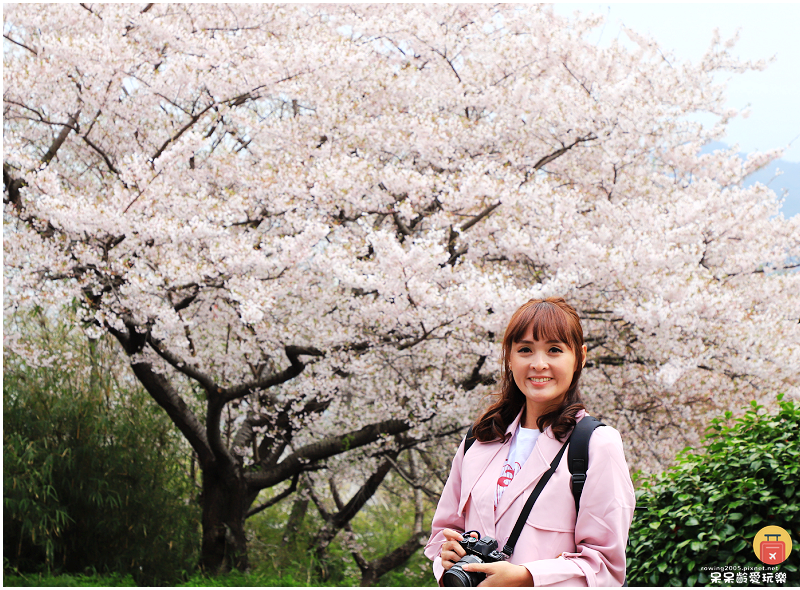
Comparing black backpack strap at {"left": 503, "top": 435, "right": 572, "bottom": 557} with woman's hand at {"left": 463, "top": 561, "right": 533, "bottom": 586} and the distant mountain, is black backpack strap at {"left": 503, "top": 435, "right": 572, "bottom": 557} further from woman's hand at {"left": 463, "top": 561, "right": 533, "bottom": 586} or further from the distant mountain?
the distant mountain

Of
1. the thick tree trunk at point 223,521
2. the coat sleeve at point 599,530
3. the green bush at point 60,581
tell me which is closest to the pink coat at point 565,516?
the coat sleeve at point 599,530

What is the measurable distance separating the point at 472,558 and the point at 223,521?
206 inches

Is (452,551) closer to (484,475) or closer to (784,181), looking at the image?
(484,475)

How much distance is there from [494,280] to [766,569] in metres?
2.52

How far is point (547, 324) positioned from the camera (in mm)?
1309

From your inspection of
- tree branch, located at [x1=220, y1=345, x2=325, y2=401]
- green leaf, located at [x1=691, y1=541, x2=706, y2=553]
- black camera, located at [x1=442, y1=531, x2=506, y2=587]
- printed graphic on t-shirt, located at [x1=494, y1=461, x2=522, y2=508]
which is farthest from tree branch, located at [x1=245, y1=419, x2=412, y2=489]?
black camera, located at [x1=442, y1=531, x2=506, y2=587]

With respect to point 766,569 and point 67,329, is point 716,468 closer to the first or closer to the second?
point 766,569

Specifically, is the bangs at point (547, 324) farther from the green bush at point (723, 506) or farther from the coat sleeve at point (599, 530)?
the green bush at point (723, 506)

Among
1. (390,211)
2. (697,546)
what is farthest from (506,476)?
(390,211)

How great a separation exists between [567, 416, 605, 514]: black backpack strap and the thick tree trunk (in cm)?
512

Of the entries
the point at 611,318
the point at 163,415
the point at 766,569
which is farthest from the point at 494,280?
the point at 163,415

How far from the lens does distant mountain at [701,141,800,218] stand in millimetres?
5906

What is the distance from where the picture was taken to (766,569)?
2537 millimetres

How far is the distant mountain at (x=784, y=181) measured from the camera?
5906 mm
